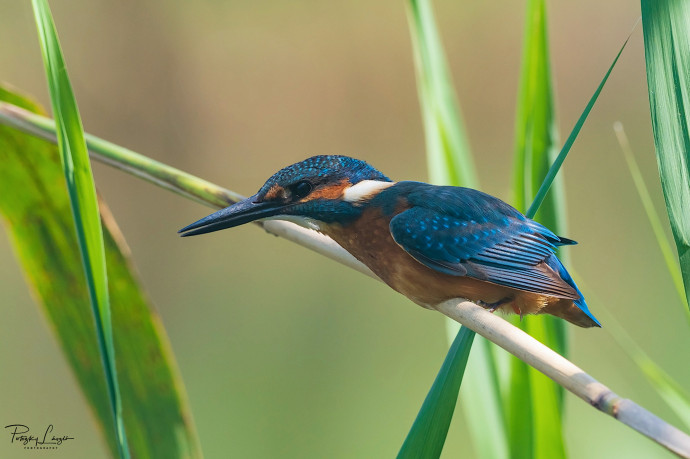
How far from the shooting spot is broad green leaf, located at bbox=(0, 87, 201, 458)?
3.05ft

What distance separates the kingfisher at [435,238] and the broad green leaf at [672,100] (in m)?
0.40

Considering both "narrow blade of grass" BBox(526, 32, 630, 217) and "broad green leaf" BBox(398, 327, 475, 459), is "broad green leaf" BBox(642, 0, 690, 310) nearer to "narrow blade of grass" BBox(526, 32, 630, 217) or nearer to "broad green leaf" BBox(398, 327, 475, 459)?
"narrow blade of grass" BBox(526, 32, 630, 217)

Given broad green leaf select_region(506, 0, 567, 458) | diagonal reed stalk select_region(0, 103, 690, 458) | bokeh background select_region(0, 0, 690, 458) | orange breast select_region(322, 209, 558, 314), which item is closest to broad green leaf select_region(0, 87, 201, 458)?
diagonal reed stalk select_region(0, 103, 690, 458)

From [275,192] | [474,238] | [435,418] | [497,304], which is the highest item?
[275,192]

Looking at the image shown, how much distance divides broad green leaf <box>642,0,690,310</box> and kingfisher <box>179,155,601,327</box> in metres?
0.40

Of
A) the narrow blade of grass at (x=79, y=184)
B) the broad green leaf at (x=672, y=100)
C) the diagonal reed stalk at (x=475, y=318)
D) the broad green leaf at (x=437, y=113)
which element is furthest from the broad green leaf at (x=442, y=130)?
the narrow blade of grass at (x=79, y=184)

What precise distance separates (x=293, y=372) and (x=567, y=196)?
5.86 feet

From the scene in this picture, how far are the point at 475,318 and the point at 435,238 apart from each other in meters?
0.32

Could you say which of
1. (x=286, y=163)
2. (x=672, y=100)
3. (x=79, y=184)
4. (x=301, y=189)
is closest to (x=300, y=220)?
(x=301, y=189)

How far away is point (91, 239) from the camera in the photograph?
64 cm

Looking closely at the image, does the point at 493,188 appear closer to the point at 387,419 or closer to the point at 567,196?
the point at 567,196

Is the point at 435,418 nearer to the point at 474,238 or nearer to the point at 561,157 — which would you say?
the point at 561,157

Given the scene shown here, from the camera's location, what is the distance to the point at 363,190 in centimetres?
112

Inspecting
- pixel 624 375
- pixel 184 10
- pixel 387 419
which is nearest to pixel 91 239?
pixel 387 419
